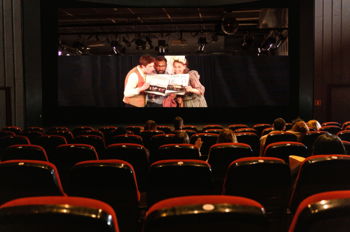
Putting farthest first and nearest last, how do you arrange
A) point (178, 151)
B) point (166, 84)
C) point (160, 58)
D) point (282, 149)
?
1. point (160, 58)
2. point (166, 84)
3. point (178, 151)
4. point (282, 149)

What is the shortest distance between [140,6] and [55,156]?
9.79 meters

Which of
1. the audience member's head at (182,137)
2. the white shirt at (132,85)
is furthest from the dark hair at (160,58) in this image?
the audience member's head at (182,137)

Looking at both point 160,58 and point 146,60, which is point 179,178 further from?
point 146,60

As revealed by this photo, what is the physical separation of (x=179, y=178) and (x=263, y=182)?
0.63 metres

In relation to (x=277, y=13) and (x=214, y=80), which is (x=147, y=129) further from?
(x=277, y=13)

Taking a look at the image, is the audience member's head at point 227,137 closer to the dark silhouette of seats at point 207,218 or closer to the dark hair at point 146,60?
the dark silhouette of seats at point 207,218

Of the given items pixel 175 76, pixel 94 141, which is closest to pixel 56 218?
pixel 94 141

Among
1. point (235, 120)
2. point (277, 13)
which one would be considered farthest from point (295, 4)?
point (235, 120)

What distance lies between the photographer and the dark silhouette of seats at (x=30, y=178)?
219 centimetres

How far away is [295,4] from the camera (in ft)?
41.4

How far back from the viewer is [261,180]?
2.44 metres

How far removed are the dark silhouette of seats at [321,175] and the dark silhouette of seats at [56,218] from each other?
5.09 ft

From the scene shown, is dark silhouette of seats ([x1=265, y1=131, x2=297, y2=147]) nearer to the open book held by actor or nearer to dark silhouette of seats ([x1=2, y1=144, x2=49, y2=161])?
dark silhouette of seats ([x1=2, y1=144, x2=49, y2=161])

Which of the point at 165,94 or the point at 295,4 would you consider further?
the point at 165,94
